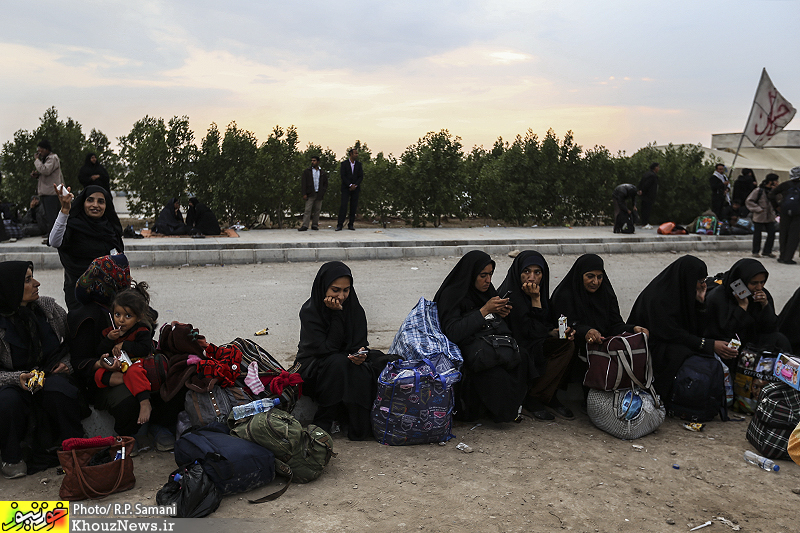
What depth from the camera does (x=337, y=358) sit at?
385 cm

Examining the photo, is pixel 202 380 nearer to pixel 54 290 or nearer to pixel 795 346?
pixel 795 346

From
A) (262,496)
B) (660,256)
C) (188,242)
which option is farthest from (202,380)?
(660,256)

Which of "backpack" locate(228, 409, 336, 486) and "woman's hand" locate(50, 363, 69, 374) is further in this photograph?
"woman's hand" locate(50, 363, 69, 374)

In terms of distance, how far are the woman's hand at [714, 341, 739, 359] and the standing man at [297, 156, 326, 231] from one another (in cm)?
1033

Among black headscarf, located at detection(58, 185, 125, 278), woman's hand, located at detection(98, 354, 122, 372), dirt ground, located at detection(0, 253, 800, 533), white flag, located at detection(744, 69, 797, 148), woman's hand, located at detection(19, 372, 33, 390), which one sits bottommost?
dirt ground, located at detection(0, 253, 800, 533)

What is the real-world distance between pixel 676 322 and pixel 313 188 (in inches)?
403

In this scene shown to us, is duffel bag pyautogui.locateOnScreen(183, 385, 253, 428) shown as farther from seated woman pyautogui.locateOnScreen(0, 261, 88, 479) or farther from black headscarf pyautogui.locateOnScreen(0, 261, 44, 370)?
black headscarf pyautogui.locateOnScreen(0, 261, 44, 370)

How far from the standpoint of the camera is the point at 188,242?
433 inches

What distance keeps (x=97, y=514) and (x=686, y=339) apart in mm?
3681

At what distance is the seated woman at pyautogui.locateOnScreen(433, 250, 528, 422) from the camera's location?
4074 mm

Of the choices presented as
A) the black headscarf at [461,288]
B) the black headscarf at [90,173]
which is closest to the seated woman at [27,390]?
the black headscarf at [461,288]

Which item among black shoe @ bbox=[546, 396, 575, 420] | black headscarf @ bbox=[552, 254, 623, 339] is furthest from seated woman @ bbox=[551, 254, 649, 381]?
black shoe @ bbox=[546, 396, 575, 420]

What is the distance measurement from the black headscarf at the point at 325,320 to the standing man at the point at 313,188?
9.85 metres

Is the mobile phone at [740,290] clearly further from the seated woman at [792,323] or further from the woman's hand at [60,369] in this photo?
the woman's hand at [60,369]
